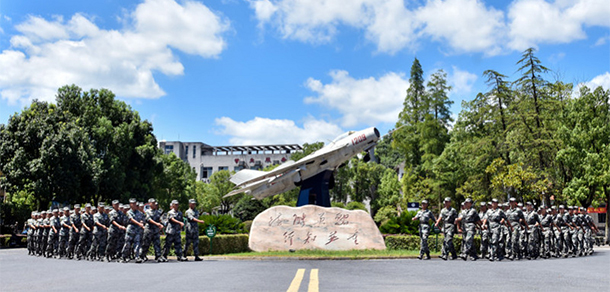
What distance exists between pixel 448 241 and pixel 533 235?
3.73 metres

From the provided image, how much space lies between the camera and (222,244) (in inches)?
745

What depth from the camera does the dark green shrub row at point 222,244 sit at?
18328mm

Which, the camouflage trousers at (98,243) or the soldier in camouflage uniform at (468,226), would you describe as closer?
the soldier in camouflage uniform at (468,226)

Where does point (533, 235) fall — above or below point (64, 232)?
below

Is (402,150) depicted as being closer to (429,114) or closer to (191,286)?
(429,114)

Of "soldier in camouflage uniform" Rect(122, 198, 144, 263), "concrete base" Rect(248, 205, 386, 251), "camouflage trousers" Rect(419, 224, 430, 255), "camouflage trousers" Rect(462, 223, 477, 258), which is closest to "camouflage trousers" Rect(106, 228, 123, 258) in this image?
"soldier in camouflage uniform" Rect(122, 198, 144, 263)

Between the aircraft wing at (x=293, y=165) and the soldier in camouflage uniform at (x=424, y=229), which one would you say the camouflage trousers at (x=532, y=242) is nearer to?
the soldier in camouflage uniform at (x=424, y=229)

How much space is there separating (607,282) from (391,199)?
44329 mm

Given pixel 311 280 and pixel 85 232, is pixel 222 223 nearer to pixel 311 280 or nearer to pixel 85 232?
pixel 85 232

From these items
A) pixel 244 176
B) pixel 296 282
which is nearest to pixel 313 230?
pixel 244 176

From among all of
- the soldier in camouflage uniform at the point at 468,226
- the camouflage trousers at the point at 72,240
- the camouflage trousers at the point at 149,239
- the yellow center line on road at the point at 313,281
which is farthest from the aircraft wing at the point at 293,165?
the yellow center line on road at the point at 313,281

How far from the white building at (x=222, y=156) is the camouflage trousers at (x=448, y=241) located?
6846 cm

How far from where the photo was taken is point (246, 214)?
154ft

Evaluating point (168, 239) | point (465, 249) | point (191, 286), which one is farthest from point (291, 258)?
point (191, 286)
